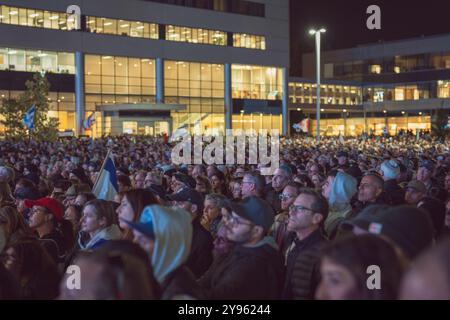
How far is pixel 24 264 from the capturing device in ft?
15.5

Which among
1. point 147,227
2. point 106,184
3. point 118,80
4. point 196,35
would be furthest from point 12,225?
point 196,35

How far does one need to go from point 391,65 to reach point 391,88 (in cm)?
307

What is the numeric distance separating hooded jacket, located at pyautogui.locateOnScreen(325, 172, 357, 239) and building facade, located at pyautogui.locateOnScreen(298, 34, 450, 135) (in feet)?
247

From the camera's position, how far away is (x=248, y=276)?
4.54m

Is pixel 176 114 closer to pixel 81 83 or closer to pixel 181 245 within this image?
pixel 81 83

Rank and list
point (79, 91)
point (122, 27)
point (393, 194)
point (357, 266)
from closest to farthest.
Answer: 1. point (357, 266)
2. point (393, 194)
3. point (79, 91)
4. point (122, 27)

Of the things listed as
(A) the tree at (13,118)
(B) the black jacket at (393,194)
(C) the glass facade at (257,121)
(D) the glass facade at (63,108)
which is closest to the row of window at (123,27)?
(D) the glass facade at (63,108)

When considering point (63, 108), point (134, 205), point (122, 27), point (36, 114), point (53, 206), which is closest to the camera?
point (134, 205)

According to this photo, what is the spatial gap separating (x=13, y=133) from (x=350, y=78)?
2340 inches

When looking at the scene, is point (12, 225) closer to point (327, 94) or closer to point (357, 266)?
point (357, 266)

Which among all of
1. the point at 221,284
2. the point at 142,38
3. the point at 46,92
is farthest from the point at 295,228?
the point at 142,38

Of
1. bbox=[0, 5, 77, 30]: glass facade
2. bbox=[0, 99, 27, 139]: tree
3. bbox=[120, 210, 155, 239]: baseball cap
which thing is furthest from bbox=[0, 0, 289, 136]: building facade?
bbox=[120, 210, 155, 239]: baseball cap

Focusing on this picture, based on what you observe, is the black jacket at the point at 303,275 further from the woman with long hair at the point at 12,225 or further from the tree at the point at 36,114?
the tree at the point at 36,114

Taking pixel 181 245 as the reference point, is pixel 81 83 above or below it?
above
